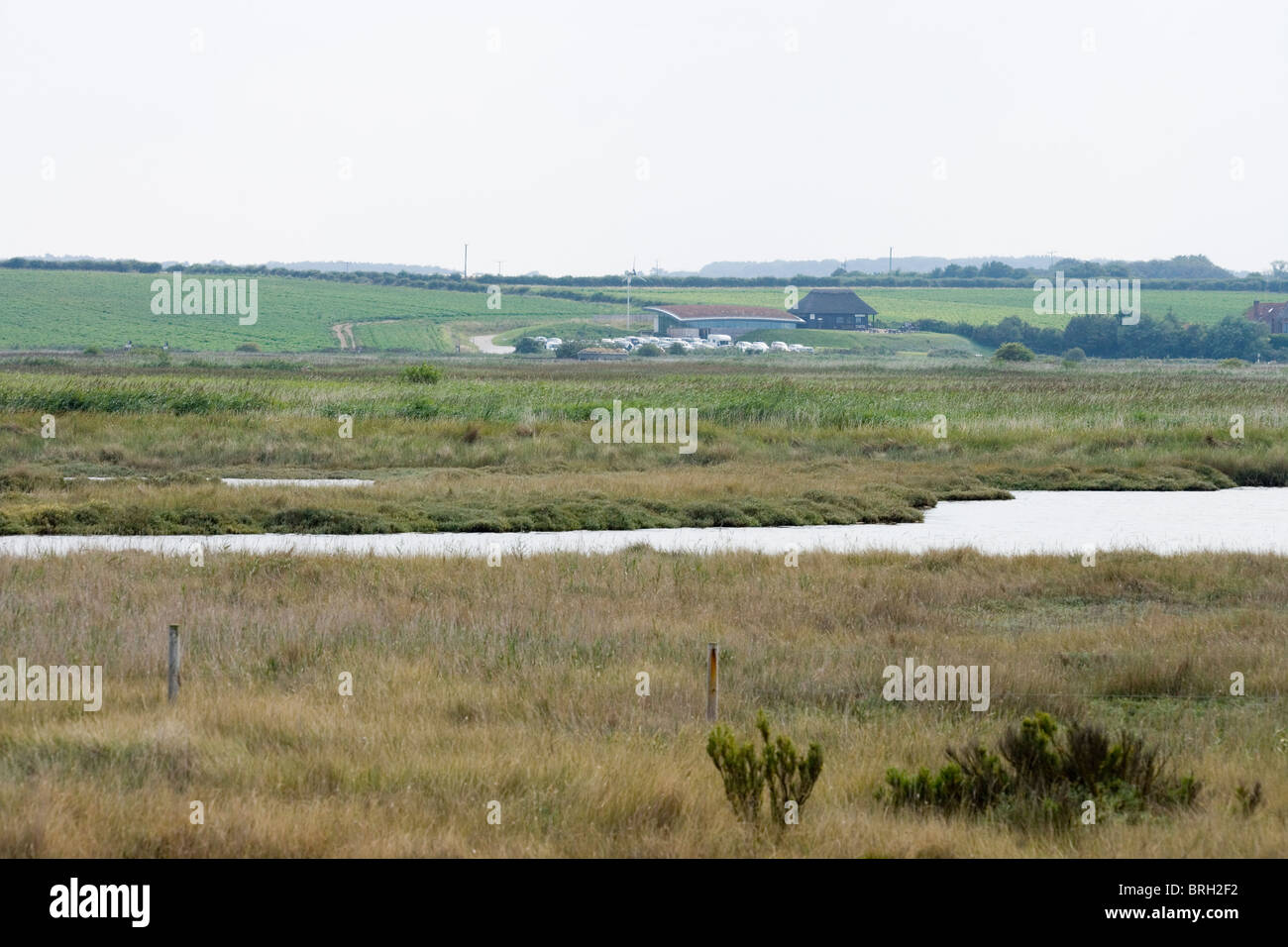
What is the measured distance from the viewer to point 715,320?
148 m

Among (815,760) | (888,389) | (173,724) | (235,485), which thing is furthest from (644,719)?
(888,389)

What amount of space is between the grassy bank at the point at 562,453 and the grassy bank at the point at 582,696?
6844 millimetres

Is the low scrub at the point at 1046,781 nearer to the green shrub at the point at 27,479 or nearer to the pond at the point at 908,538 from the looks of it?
the pond at the point at 908,538

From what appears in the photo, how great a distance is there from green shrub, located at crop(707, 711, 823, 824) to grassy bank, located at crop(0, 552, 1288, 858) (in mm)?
164

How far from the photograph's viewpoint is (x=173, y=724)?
855 centimetres

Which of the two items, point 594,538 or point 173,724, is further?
point 594,538

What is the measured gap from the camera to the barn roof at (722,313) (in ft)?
486

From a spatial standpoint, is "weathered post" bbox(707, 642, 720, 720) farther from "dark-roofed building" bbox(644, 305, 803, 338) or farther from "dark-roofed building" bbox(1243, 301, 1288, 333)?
"dark-roofed building" bbox(1243, 301, 1288, 333)

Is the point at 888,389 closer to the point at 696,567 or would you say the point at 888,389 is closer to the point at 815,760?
the point at 696,567

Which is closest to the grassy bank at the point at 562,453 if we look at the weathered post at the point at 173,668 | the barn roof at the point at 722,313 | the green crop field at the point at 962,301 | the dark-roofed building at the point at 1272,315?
the weathered post at the point at 173,668

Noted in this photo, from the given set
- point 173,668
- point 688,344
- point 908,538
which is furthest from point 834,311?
point 173,668
